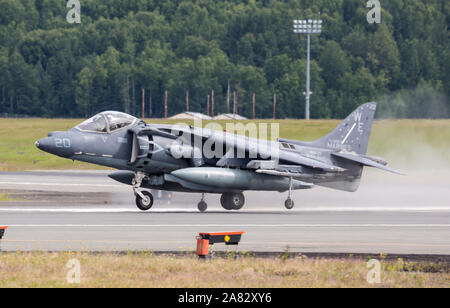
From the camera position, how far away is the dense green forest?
117 m

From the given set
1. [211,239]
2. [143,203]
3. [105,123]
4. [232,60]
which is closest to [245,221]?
[143,203]

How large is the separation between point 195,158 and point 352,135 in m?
5.37

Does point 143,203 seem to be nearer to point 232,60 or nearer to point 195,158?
point 195,158

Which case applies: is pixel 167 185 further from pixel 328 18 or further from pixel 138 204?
pixel 328 18

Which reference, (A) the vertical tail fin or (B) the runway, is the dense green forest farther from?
(A) the vertical tail fin

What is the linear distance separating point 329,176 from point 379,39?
98.4 m

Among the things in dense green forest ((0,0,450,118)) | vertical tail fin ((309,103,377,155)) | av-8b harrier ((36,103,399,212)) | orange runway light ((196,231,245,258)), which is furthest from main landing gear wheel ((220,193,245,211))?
dense green forest ((0,0,450,118))

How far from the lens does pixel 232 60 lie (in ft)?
430

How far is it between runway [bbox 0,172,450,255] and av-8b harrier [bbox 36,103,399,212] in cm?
82

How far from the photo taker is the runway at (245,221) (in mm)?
15711

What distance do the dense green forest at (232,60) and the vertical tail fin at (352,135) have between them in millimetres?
78623
